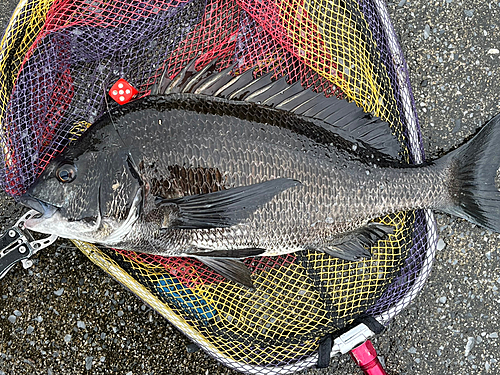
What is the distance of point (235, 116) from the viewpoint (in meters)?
1.60

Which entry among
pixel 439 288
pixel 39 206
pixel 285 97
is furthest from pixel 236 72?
pixel 439 288

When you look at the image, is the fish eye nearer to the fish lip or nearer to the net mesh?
the fish lip

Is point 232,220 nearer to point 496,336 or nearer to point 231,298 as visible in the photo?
point 231,298

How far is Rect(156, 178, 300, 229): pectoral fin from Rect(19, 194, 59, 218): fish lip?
0.40m

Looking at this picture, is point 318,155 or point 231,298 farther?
point 231,298

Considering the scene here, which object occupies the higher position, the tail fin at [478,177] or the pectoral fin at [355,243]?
the tail fin at [478,177]

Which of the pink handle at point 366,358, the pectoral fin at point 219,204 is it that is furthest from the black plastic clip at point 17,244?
the pink handle at point 366,358

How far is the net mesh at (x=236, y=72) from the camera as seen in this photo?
1.81 meters

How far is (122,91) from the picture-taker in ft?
6.26

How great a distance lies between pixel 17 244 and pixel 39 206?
1.66 ft

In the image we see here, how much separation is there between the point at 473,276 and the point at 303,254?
105cm

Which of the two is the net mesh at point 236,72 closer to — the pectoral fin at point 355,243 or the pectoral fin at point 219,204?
the pectoral fin at point 355,243

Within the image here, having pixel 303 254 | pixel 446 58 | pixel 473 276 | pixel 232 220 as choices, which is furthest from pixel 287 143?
pixel 473 276

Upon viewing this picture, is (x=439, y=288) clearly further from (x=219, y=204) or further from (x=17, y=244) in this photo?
(x=17, y=244)
